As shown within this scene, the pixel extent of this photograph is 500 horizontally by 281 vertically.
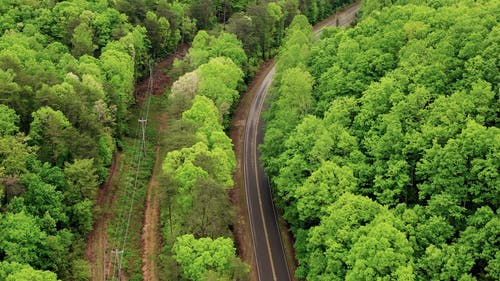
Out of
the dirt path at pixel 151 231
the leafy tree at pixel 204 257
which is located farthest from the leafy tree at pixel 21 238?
the leafy tree at pixel 204 257

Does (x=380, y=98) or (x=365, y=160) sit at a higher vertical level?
(x=380, y=98)

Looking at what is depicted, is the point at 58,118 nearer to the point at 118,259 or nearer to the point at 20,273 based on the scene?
the point at 118,259

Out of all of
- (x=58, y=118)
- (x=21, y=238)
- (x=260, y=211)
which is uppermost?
(x=58, y=118)

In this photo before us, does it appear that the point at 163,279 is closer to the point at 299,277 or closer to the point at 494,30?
the point at 299,277

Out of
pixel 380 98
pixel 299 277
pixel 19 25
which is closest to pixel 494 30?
pixel 380 98

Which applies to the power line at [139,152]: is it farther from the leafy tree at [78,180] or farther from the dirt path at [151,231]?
the leafy tree at [78,180]

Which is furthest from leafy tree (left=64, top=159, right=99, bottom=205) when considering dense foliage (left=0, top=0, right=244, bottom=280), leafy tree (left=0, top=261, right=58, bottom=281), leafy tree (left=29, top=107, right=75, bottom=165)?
leafy tree (left=0, top=261, right=58, bottom=281)

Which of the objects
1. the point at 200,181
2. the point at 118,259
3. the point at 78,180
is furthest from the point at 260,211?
the point at 78,180
